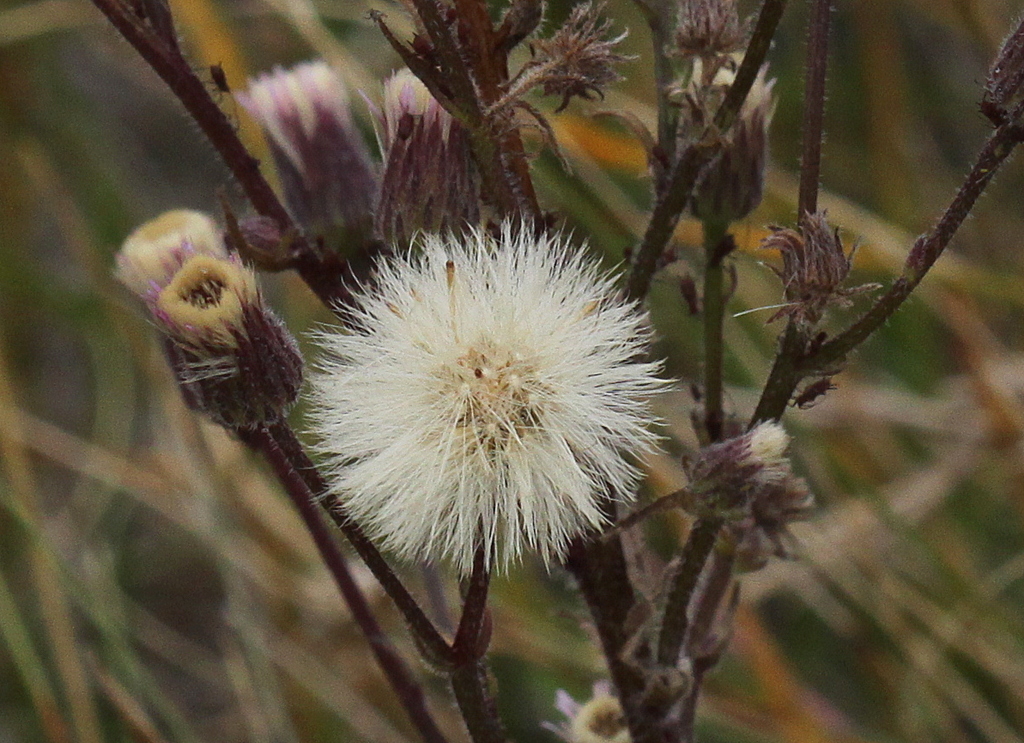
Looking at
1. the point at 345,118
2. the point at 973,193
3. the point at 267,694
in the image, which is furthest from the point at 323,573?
the point at 973,193

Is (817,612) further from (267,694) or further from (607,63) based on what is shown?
(607,63)

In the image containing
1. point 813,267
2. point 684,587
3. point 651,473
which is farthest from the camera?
point 651,473

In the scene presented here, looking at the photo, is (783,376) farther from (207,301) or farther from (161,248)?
(161,248)

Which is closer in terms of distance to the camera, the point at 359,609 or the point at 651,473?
the point at 359,609

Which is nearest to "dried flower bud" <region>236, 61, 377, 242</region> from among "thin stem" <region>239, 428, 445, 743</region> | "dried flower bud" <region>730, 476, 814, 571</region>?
"thin stem" <region>239, 428, 445, 743</region>

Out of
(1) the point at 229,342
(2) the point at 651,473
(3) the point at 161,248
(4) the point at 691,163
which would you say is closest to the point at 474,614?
(1) the point at 229,342

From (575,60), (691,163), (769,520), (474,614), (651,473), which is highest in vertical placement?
(575,60)
